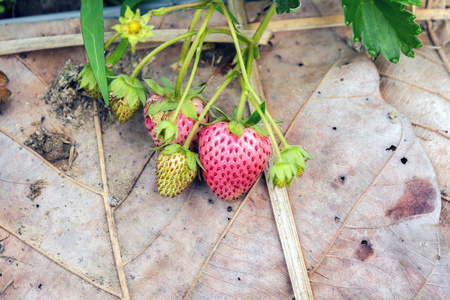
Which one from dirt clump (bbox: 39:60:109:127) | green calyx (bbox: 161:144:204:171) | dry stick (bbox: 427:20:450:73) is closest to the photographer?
green calyx (bbox: 161:144:204:171)

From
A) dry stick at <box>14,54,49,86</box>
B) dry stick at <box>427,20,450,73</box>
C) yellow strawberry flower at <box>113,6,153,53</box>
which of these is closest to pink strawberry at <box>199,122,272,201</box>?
yellow strawberry flower at <box>113,6,153,53</box>

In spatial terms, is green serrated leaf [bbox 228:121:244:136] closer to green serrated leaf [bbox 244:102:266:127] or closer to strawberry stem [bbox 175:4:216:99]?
green serrated leaf [bbox 244:102:266:127]

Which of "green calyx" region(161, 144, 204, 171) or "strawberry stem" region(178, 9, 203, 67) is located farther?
"strawberry stem" region(178, 9, 203, 67)

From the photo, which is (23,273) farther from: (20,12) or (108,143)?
(20,12)

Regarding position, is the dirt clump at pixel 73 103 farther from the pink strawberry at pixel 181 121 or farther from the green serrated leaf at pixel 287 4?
the green serrated leaf at pixel 287 4

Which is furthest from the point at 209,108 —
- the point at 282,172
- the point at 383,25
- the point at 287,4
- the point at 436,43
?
the point at 436,43

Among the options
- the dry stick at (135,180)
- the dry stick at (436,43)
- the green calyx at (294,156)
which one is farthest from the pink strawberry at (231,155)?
the dry stick at (436,43)

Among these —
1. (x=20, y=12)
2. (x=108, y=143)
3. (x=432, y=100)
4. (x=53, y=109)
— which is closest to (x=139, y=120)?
(x=108, y=143)
